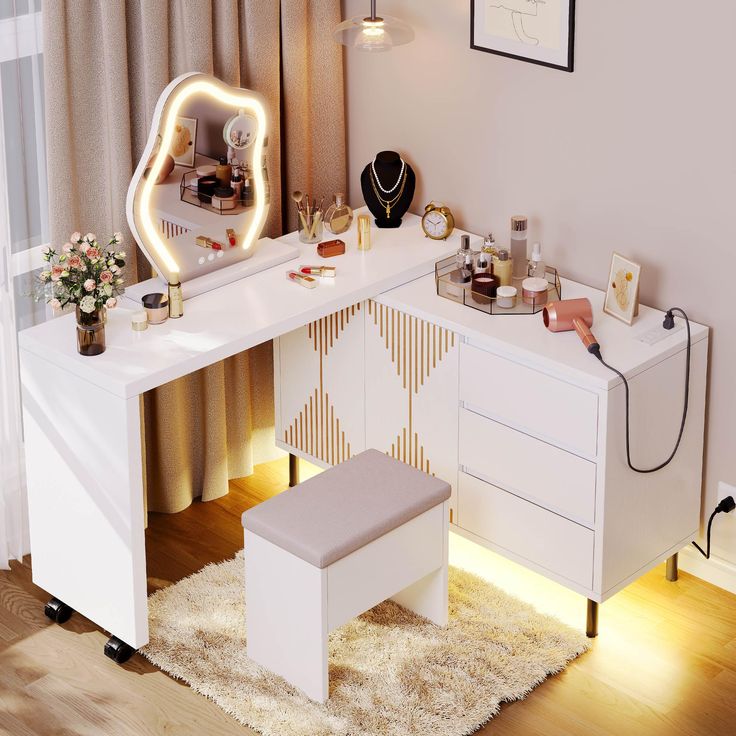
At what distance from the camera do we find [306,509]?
298 centimetres

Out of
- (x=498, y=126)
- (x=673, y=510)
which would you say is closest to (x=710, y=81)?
(x=498, y=126)

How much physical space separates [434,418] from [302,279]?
0.50m

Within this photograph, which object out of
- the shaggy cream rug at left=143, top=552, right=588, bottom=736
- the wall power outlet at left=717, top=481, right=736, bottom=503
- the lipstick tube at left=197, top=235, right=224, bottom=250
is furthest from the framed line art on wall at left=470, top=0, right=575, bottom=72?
the shaggy cream rug at left=143, top=552, right=588, bottom=736

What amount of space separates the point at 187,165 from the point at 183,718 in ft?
4.39

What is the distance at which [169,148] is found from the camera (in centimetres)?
315

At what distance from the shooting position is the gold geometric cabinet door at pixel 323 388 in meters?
3.55

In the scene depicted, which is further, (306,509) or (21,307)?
(21,307)

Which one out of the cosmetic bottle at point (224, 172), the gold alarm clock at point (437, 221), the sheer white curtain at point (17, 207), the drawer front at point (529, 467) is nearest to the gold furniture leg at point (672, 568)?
the drawer front at point (529, 467)

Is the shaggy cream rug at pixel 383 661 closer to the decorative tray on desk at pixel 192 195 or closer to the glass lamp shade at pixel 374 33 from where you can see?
the decorative tray on desk at pixel 192 195

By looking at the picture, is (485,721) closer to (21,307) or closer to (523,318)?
(523,318)

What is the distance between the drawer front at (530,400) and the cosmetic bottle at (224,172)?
0.76 meters

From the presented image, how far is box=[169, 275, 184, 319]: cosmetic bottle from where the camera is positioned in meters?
3.19

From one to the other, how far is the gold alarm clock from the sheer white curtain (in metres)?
1.05

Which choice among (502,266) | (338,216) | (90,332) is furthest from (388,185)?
(90,332)
